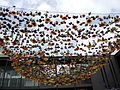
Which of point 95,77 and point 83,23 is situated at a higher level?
point 83,23

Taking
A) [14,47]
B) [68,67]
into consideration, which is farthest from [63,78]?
[14,47]

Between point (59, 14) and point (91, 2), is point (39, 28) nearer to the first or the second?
point (59, 14)

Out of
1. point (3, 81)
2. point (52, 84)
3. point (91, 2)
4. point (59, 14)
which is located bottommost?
point (52, 84)

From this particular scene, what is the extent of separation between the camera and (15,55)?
740 centimetres

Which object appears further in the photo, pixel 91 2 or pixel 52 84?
pixel 52 84

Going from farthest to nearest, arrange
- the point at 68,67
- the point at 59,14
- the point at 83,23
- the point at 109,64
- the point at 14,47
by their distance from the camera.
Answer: the point at 109,64 < the point at 68,67 < the point at 14,47 < the point at 83,23 < the point at 59,14

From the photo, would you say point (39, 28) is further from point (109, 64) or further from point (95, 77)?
point (109, 64)

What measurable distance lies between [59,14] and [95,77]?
11.9 m

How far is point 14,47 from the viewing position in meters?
6.18

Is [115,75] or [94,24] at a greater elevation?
[94,24]

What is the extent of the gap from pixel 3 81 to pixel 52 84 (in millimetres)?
5953

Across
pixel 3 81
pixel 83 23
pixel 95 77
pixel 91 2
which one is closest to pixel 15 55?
pixel 83 23

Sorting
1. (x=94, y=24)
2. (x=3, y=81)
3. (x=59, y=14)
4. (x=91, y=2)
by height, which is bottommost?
(x=3, y=81)

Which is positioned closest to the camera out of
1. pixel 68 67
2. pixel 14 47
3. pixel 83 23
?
pixel 83 23
